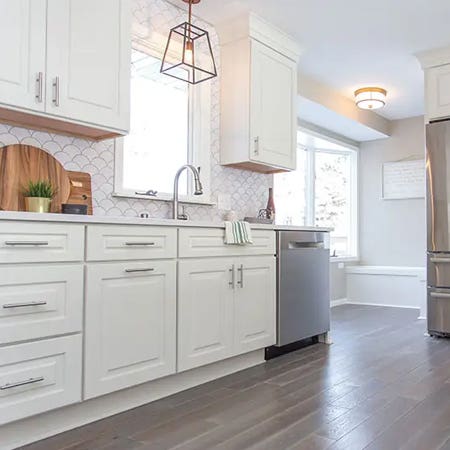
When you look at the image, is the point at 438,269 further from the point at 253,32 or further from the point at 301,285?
the point at 253,32

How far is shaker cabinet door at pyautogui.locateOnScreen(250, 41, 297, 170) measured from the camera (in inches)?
144

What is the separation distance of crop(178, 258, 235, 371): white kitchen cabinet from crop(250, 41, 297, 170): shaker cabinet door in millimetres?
1153

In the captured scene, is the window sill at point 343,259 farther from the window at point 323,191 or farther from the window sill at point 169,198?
the window sill at point 169,198

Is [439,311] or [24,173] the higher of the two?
[24,173]

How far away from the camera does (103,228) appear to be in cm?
219

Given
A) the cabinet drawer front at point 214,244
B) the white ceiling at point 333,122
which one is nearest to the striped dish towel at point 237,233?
the cabinet drawer front at point 214,244

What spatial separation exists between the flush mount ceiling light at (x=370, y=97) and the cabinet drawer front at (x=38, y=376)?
420cm

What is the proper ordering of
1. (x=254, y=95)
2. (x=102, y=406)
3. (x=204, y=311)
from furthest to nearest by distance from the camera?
(x=254, y=95) → (x=204, y=311) → (x=102, y=406)

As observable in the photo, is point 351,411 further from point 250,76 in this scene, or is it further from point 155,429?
point 250,76

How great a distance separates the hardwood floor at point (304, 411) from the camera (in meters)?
1.95

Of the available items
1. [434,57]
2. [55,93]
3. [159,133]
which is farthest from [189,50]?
[434,57]

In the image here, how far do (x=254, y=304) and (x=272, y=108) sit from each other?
159 centimetres

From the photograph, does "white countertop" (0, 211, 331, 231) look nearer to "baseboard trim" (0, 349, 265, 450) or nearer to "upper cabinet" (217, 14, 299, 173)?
"baseboard trim" (0, 349, 265, 450)

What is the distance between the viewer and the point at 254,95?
364cm
